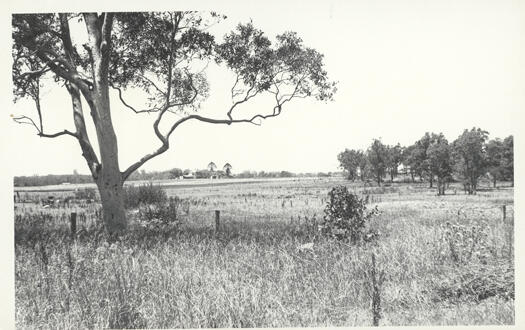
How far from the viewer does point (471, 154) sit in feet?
36.7

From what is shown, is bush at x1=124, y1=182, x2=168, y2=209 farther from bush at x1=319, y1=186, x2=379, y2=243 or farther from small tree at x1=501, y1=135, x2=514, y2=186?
small tree at x1=501, y1=135, x2=514, y2=186

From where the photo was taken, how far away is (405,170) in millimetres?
30156

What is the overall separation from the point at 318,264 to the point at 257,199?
1805cm

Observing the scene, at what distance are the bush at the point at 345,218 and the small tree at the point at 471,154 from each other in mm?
3101

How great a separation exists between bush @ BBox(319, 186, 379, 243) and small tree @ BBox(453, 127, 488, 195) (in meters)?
3.10

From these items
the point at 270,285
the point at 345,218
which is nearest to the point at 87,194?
the point at 345,218

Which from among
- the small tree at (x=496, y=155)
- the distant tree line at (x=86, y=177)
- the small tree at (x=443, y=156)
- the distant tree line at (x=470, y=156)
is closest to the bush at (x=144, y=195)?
the distant tree line at (x=86, y=177)

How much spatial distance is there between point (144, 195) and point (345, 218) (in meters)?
9.15

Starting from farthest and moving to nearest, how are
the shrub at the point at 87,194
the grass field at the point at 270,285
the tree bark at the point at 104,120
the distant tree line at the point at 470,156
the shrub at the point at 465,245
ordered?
the shrub at the point at 87,194 → the tree bark at the point at 104,120 → the distant tree line at the point at 470,156 → the shrub at the point at 465,245 → the grass field at the point at 270,285

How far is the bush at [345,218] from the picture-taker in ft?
28.7

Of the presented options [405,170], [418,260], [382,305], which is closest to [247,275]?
[382,305]

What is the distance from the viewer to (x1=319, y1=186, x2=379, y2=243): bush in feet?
28.7

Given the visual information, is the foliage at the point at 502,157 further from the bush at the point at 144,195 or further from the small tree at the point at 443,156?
the bush at the point at 144,195

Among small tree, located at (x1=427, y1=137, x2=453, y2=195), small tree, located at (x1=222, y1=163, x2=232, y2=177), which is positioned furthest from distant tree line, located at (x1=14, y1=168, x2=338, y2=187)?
small tree, located at (x1=427, y1=137, x2=453, y2=195)
